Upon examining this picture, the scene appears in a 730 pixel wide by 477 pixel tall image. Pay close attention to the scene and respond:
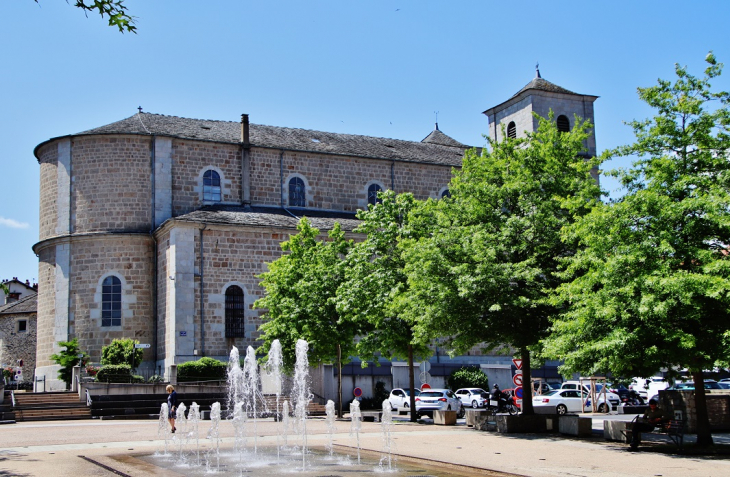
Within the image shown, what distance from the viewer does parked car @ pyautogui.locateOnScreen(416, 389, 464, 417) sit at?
3200cm

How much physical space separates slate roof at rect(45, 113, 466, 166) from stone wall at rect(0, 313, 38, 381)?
26268 mm

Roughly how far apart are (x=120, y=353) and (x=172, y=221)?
6672mm

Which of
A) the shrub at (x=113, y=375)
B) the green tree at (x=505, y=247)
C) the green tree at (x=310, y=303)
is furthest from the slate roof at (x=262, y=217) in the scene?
the green tree at (x=505, y=247)

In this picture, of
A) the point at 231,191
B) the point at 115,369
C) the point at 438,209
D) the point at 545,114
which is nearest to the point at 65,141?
the point at 231,191

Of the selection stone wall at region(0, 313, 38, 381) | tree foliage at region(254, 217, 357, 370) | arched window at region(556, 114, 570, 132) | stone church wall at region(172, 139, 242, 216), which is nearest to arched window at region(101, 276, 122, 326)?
stone church wall at region(172, 139, 242, 216)

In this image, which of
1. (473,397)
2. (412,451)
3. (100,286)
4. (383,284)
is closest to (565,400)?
(473,397)

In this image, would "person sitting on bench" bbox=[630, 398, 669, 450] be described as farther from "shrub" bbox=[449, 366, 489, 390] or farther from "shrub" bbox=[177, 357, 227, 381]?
"shrub" bbox=[449, 366, 489, 390]

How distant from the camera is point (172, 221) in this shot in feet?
123

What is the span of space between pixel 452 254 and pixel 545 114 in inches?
1175

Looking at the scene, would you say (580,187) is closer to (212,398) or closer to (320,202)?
(212,398)

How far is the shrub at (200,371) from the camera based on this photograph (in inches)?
1353

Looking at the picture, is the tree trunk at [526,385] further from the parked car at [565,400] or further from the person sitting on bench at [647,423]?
the parked car at [565,400]

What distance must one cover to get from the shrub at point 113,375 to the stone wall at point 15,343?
33.1 meters

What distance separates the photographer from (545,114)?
49.7 m
